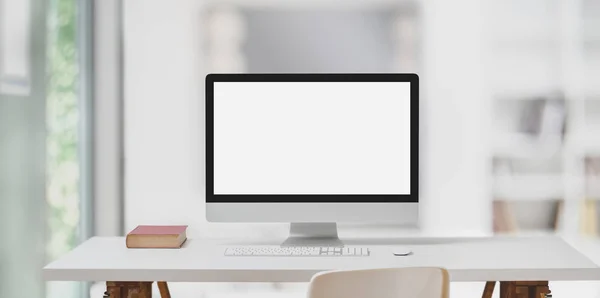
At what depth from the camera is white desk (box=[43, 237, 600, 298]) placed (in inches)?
71.8

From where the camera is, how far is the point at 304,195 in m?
2.15

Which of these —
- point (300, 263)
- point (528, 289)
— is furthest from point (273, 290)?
point (528, 289)

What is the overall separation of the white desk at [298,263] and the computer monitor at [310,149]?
15 cm

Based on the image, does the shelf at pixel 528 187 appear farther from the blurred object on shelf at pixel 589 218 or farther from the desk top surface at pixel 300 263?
the desk top surface at pixel 300 263

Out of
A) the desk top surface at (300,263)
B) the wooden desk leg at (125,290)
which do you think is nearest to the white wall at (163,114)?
the desk top surface at (300,263)

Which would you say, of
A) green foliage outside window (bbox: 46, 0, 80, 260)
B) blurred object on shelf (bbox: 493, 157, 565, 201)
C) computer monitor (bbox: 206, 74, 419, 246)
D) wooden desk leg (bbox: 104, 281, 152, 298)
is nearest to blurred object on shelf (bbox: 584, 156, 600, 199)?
blurred object on shelf (bbox: 493, 157, 565, 201)

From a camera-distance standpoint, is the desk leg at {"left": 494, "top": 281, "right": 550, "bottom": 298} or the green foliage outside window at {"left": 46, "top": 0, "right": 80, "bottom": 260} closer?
the desk leg at {"left": 494, "top": 281, "right": 550, "bottom": 298}

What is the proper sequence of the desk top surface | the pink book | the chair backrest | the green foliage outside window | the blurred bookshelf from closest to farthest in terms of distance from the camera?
the chair backrest, the desk top surface, the pink book, the green foliage outside window, the blurred bookshelf

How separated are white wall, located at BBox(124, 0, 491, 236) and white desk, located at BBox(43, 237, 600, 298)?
1.41 meters

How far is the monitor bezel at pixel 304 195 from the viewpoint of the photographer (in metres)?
2.14

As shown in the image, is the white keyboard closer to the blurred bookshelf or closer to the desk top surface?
the desk top surface

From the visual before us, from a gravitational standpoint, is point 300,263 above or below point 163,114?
below

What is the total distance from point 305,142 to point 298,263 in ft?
1.43

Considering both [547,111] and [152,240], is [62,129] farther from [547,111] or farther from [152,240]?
[547,111]
